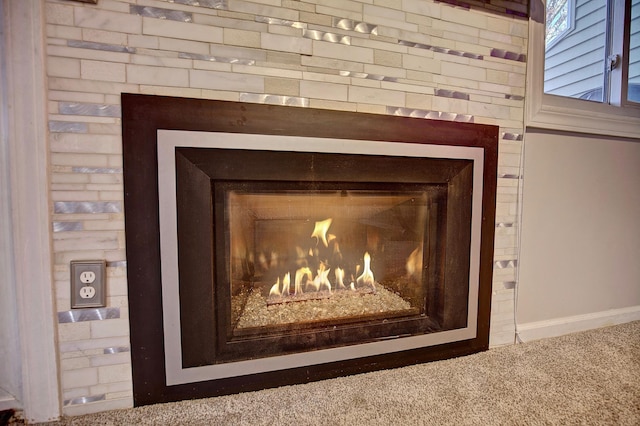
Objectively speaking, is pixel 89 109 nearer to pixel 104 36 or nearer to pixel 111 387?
pixel 104 36

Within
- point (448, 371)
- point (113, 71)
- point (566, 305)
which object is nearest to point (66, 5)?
point (113, 71)

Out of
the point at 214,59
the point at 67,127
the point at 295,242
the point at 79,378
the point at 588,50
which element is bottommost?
the point at 79,378

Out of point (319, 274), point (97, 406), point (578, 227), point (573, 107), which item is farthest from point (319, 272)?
point (573, 107)

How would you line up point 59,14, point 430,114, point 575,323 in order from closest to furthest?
point 59,14
point 430,114
point 575,323

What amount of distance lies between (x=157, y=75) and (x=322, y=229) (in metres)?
0.75

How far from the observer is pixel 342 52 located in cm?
103

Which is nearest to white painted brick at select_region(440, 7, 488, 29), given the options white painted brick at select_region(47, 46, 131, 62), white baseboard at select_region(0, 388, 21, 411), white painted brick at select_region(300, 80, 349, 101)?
white painted brick at select_region(300, 80, 349, 101)

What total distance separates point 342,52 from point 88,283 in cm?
111

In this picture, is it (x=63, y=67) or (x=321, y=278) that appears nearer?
(x=63, y=67)

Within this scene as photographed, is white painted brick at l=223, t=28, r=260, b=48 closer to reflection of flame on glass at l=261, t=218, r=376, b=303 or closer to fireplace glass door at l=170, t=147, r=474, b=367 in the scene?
fireplace glass door at l=170, t=147, r=474, b=367

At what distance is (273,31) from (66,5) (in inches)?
23.0

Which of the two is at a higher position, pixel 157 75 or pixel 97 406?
pixel 157 75

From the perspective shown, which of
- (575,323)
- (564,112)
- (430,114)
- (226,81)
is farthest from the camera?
(575,323)

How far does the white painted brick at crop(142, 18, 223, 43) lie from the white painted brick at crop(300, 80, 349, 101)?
30 cm
